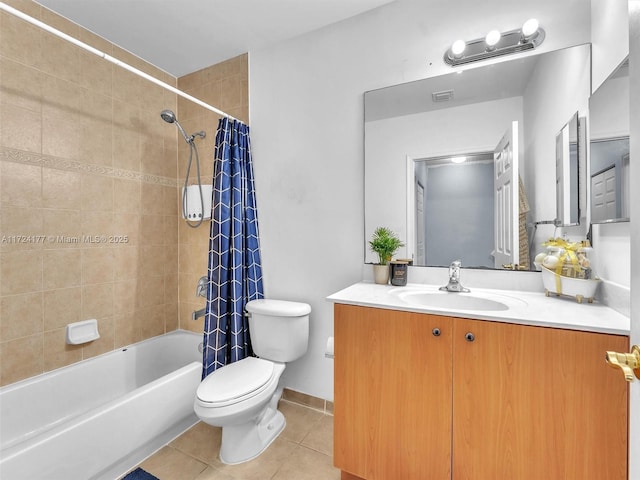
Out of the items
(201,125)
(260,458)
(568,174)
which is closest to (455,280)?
(568,174)

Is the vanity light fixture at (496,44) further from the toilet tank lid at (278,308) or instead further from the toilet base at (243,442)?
the toilet base at (243,442)

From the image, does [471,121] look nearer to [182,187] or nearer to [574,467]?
[574,467]

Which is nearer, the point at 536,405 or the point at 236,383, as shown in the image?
the point at 536,405

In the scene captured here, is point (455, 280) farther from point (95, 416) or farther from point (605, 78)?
point (95, 416)

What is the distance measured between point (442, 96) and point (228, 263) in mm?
1589

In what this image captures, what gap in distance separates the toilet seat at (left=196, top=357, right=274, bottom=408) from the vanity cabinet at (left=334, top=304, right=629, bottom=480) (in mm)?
424

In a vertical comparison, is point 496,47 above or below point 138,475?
above

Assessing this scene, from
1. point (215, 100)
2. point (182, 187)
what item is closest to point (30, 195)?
point (182, 187)

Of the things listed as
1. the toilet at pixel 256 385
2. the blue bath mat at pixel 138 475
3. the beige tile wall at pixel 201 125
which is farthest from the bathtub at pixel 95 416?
the beige tile wall at pixel 201 125

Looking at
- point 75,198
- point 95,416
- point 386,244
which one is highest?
point 75,198

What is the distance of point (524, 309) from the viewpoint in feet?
3.83

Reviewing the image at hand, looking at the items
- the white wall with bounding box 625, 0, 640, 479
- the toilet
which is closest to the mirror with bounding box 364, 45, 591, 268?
the toilet

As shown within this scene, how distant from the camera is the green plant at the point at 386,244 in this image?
1.73 meters

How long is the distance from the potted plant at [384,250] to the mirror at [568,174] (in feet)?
2.41
